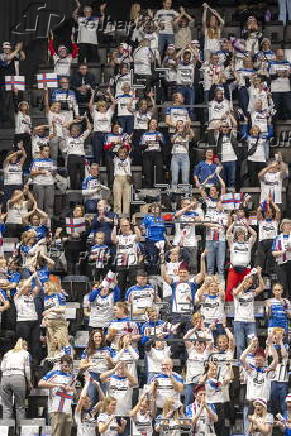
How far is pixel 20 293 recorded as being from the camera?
29625 mm

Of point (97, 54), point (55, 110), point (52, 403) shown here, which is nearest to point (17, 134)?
point (55, 110)

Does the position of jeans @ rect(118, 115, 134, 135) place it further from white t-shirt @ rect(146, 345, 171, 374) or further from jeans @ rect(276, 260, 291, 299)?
white t-shirt @ rect(146, 345, 171, 374)

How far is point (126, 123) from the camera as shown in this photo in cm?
3391

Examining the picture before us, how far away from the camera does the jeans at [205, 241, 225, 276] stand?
3109 centimetres

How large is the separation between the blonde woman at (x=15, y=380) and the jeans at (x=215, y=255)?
4066mm

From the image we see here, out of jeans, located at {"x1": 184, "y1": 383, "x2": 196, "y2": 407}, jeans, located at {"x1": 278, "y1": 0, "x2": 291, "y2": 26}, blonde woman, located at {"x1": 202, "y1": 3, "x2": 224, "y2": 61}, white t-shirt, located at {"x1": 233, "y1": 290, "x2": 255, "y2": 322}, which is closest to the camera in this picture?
jeans, located at {"x1": 184, "y1": 383, "x2": 196, "y2": 407}

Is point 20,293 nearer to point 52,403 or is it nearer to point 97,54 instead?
point 52,403

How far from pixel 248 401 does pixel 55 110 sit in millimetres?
8211

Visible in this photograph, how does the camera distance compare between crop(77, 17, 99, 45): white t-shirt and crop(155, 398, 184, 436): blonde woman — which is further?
crop(77, 17, 99, 45): white t-shirt

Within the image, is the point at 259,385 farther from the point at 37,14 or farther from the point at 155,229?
the point at 37,14

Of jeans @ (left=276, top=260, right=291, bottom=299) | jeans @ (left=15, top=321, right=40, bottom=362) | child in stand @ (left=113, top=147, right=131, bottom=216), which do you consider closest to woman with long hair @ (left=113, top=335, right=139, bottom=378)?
jeans @ (left=15, top=321, right=40, bottom=362)

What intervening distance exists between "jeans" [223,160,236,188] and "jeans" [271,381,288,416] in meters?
5.56

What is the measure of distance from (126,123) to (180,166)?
1.67 meters

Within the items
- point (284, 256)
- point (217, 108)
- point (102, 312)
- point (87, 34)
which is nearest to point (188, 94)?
point (217, 108)
